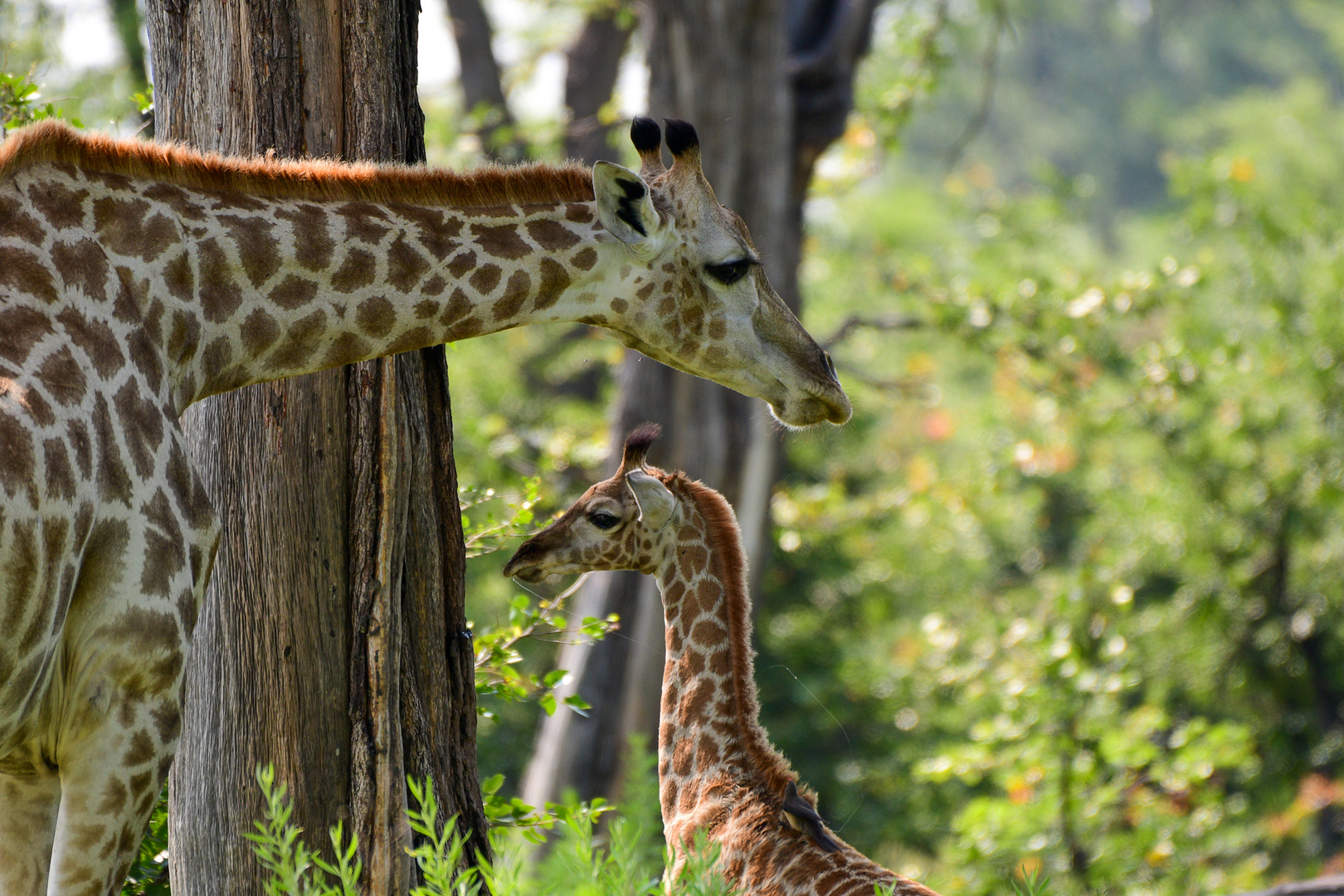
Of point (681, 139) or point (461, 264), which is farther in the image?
point (681, 139)

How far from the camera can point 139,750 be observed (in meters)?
3.05

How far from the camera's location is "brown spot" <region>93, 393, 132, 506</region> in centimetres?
301

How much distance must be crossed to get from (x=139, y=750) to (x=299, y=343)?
1.12m

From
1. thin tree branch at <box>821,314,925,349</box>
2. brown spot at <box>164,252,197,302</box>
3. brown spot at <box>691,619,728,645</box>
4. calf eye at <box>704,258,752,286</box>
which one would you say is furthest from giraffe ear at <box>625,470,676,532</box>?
thin tree branch at <box>821,314,925,349</box>

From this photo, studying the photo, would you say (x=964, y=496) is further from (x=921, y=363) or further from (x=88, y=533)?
(x=88, y=533)

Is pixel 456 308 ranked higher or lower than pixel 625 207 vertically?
lower

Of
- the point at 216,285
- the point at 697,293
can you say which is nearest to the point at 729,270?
the point at 697,293

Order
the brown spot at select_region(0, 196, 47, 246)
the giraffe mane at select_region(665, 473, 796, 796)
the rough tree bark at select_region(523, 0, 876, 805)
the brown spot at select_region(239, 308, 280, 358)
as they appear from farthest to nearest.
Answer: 1. the rough tree bark at select_region(523, 0, 876, 805)
2. the giraffe mane at select_region(665, 473, 796, 796)
3. the brown spot at select_region(239, 308, 280, 358)
4. the brown spot at select_region(0, 196, 47, 246)

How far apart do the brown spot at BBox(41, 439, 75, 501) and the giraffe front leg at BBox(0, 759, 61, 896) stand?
76 centimetres

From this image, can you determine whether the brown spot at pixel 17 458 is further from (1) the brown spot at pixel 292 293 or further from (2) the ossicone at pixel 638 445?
(2) the ossicone at pixel 638 445

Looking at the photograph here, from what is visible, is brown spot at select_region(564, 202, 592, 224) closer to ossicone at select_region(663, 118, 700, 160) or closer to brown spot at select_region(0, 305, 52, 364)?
ossicone at select_region(663, 118, 700, 160)

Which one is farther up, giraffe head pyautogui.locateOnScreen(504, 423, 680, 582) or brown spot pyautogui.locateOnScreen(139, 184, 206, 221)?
brown spot pyautogui.locateOnScreen(139, 184, 206, 221)

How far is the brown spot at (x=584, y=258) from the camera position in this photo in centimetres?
374

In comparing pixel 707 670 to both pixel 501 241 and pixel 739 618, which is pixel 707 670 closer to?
pixel 739 618
